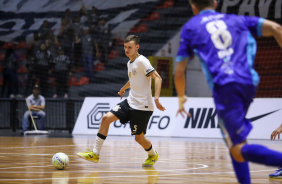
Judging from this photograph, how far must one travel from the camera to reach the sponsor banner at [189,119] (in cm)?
1391

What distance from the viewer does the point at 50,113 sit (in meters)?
18.4

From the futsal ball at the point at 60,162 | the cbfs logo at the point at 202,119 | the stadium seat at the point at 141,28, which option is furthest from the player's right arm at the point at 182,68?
the stadium seat at the point at 141,28

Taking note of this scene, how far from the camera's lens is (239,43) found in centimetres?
434

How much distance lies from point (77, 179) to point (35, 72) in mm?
15989

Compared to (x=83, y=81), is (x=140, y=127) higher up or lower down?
lower down

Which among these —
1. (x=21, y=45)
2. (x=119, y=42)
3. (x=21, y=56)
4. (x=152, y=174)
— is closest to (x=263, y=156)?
(x=152, y=174)

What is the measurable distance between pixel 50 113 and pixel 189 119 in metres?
5.50

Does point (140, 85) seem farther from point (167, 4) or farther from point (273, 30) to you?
point (167, 4)

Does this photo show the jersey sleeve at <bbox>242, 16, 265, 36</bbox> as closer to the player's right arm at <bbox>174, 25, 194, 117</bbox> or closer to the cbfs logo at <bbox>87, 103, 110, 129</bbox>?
the player's right arm at <bbox>174, 25, 194, 117</bbox>

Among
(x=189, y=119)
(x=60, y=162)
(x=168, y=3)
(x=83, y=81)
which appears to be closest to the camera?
(x=60, y=162)

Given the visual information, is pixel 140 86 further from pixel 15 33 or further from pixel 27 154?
pixel 15 33

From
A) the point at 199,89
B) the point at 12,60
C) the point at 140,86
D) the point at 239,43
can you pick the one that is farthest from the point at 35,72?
the point at 239,43

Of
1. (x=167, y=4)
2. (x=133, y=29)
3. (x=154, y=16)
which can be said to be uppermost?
(x=167, y=4)

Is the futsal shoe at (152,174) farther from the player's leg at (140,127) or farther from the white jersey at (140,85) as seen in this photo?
the white jersey at (140,85)
